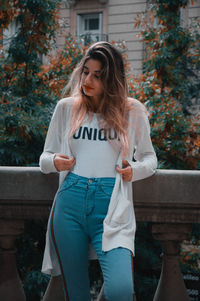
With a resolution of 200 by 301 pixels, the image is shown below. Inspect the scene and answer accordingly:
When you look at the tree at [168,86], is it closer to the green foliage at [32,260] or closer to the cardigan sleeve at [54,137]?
the green foliage at [32,260]

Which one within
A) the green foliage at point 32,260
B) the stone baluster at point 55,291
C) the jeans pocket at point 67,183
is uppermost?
the jeans pocket at point 67,183

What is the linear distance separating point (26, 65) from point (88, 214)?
372 centimetres

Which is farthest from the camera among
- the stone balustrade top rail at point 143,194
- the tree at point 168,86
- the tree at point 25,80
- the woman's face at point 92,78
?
the tree at point 168,86

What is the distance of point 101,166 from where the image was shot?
2.09 m

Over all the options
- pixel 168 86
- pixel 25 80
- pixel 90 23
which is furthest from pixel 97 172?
pixel 90 23

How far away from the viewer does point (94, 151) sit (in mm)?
2107

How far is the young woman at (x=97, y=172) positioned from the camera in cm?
198

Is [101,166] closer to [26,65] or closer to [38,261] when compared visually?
[38,261]

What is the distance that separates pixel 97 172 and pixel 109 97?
45 cm

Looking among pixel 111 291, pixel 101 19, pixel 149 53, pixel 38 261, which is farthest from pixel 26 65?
pixel 101 19

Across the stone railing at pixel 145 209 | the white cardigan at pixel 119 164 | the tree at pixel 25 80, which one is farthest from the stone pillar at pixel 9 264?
the tree at pixel 25 80

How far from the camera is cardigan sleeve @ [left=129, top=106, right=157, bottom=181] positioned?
2.15 meters

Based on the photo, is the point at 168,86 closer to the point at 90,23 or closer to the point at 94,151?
the point at 94,151

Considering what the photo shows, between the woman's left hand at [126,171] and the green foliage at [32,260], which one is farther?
the green foliage at [32,260]
